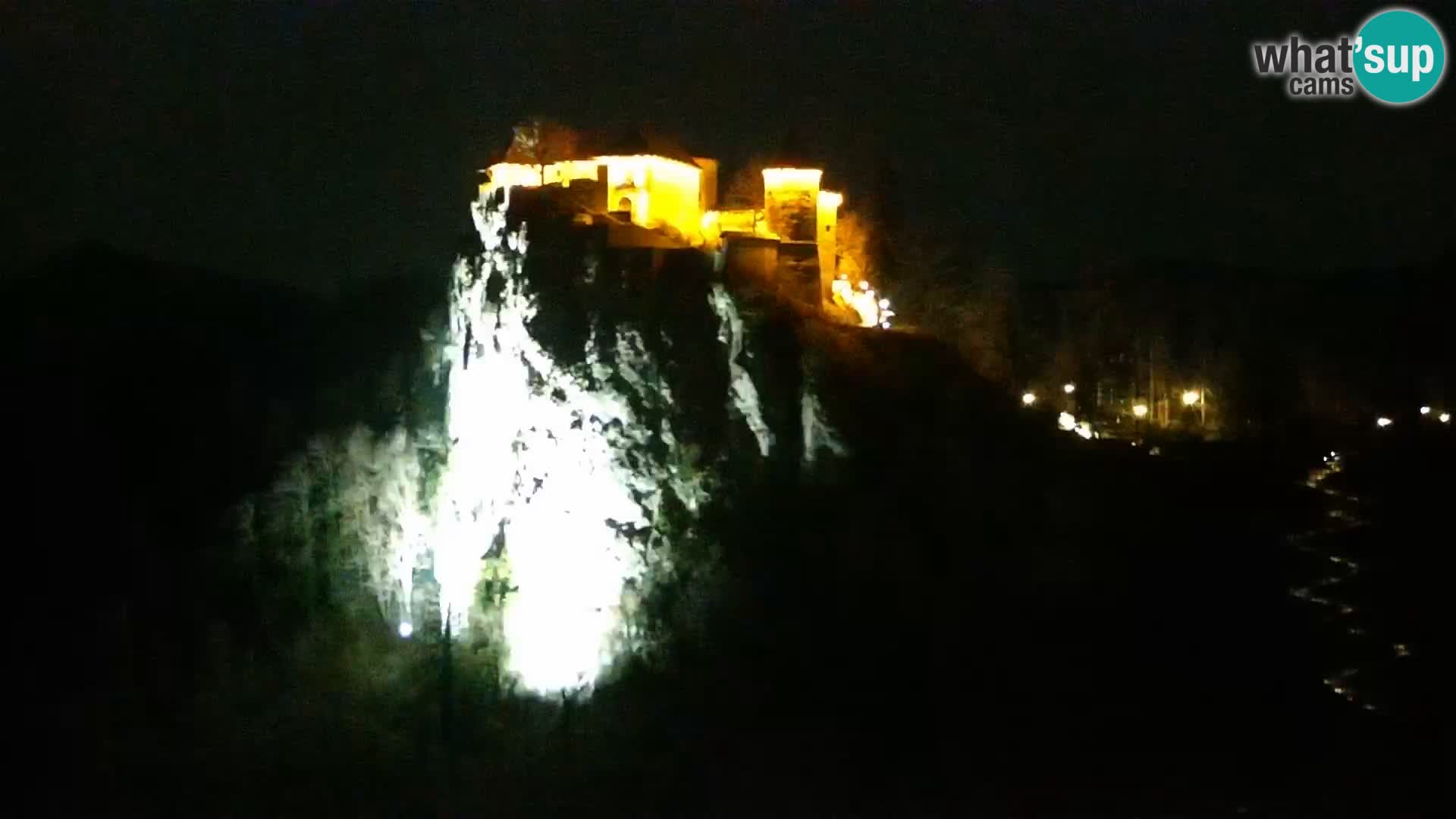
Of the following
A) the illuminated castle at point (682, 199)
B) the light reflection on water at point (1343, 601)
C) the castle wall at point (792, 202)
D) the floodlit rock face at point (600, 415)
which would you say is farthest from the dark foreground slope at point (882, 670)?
the castle wall at point (792, 202)

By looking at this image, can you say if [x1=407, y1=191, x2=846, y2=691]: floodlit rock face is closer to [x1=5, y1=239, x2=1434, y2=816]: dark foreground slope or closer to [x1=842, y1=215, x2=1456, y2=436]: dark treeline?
[x1=5, y1=239, x2=1434, y2=816]: dark foreground slope

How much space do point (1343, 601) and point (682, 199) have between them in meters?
18.9

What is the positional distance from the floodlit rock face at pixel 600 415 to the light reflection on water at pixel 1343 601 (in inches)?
487

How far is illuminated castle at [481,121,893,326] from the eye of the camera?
95.3 feet

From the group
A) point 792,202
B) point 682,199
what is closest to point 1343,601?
point 792,202

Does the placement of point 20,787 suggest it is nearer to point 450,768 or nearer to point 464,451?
point 450,768

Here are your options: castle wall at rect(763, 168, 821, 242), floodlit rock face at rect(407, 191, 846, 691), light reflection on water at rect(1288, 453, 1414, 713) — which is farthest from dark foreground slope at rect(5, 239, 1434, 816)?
castle wall at rect(763, 168, 821, 242)

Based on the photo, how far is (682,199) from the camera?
31250mm

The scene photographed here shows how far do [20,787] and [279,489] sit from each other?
11.2 metres

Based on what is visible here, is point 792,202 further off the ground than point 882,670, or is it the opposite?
point 792,202

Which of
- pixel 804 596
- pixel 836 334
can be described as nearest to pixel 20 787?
pixel 804 596

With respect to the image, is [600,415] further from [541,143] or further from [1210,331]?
[1210,331]

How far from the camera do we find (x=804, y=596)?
1158 inches

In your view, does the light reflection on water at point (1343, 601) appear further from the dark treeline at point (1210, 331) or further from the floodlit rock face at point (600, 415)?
the floodlit rock face at point (600, 415)
